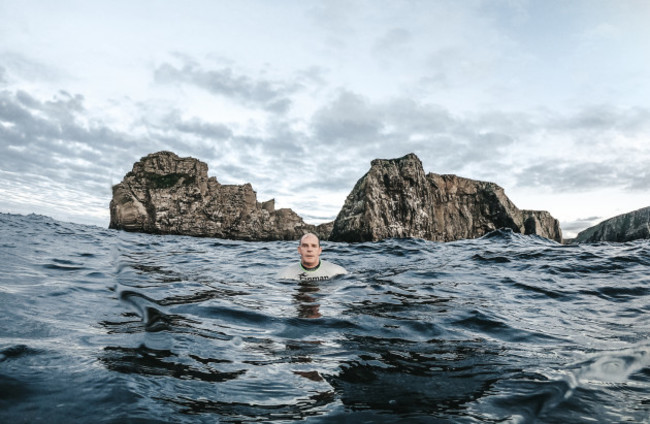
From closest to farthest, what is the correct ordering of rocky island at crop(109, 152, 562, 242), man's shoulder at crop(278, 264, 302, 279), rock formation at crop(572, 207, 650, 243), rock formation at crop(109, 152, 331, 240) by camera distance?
man's shoulder at crop(278, 264, 302, 279) < rock formation at crop(572, 207, 650, 243) < rocky island at crop(109, 152, 562, 242) < rock formation at crop(109, 152, 331, 240)

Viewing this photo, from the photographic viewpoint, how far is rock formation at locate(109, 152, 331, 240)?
75.5 metres

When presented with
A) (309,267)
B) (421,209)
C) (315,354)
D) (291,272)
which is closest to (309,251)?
(309,267)

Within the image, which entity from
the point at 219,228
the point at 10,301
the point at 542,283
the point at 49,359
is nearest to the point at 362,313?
the point at 49,359

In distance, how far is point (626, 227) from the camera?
3375cm

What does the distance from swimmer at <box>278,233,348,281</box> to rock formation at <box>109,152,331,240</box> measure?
6261 cm

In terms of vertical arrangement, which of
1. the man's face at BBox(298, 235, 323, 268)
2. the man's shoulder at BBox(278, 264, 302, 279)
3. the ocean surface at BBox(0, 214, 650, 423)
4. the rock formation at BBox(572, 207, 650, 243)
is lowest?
the ocean surface at BBox(0, 214, 650, 423)

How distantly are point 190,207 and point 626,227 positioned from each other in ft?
239

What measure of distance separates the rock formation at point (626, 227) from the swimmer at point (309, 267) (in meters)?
35.3

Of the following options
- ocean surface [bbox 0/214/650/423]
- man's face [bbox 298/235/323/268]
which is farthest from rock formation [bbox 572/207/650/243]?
man's face [bbox 298/235/323/268]

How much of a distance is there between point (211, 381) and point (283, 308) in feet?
10.1

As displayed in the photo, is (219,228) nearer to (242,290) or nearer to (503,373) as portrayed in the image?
(242,290)

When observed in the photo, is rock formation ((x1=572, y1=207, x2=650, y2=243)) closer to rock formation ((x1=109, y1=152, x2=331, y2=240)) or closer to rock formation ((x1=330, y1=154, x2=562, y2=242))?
rock formation ((x1=330, y1=154, x2=562, y2=242))

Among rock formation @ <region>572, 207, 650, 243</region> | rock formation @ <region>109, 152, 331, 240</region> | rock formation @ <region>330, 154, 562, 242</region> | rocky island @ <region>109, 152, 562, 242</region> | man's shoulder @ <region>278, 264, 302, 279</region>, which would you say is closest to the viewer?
man's shoulder @ <region>278, 264, 302, 279</region>

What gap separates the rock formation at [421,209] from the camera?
40031 millimetres
